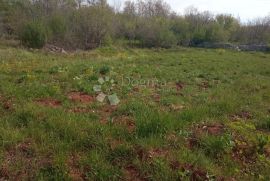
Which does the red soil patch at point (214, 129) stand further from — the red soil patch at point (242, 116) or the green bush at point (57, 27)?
the green bush at point (57, 27)

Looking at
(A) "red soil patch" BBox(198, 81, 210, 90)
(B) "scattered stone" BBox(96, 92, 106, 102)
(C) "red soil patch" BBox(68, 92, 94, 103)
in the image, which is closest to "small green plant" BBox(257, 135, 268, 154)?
(B) "scattered stone" BBox(96, 92, 106, 102)

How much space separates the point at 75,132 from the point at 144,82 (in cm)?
578

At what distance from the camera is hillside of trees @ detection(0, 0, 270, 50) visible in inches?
1340

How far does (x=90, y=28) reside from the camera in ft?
126

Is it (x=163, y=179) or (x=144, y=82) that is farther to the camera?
(x=144, y=82)

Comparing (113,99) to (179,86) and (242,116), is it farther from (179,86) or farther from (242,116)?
(179,86)

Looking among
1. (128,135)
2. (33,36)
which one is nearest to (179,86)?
(128,135)

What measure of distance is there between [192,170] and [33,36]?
2820cm

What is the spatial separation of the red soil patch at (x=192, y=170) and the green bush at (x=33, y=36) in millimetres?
27613

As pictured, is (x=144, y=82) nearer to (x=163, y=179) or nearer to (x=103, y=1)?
(x=163, y=179)

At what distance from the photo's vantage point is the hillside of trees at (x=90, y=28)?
3403 cm

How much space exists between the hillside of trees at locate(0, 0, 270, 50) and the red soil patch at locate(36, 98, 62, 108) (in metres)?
23.8

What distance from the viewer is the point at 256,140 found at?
529 cm

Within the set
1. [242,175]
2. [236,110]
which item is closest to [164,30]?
[236,110]
